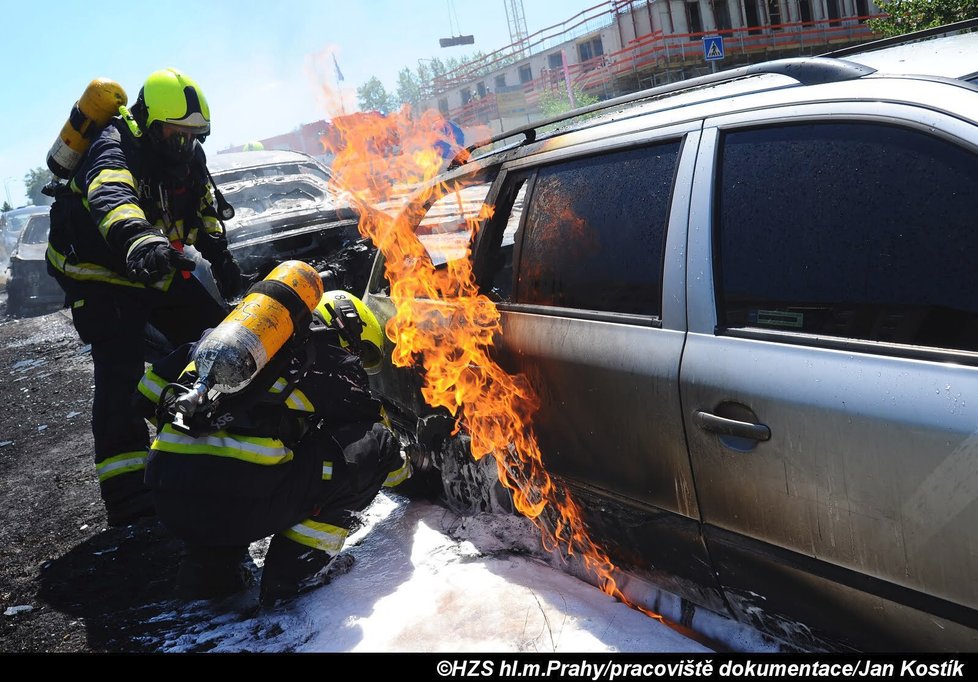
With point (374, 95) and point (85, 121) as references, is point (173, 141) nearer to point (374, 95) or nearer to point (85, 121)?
point (85, 121)

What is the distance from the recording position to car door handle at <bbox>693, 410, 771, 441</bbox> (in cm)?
181

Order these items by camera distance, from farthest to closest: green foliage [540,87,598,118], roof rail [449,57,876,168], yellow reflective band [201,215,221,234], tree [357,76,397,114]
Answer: tree [357,76,397,114] → green foliage [540,87,598,118] → yellow reflective band [201,215,221,234] → roof rail [449,57,876,168]

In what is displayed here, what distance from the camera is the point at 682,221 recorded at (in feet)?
6.78

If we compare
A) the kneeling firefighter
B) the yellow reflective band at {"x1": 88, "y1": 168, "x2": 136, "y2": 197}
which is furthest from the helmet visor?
the kneeling firefighter

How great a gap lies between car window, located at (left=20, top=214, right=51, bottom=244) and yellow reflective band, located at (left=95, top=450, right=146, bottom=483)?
1307cm

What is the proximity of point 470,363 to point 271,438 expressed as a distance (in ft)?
2.88

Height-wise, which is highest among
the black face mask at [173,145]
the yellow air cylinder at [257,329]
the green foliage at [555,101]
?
the green foliage at [555,101]

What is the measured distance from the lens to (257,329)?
2674 mm

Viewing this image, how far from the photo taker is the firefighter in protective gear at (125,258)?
3.92m

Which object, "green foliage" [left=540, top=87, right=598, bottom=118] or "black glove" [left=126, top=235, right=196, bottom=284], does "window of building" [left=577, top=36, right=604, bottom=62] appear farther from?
"black glove" [left=126, top=235, right=196, bottom=284]

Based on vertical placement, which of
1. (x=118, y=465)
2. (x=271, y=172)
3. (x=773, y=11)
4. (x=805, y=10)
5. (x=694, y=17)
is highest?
(x=694, y=17)

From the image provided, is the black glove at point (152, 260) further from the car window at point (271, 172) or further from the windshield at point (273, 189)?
the car window at point (271, 172)

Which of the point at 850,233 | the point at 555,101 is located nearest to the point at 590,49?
the point at 555,101

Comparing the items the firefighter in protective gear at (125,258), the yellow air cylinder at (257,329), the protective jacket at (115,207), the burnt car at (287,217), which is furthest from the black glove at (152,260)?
the burnt car at (287,217)
